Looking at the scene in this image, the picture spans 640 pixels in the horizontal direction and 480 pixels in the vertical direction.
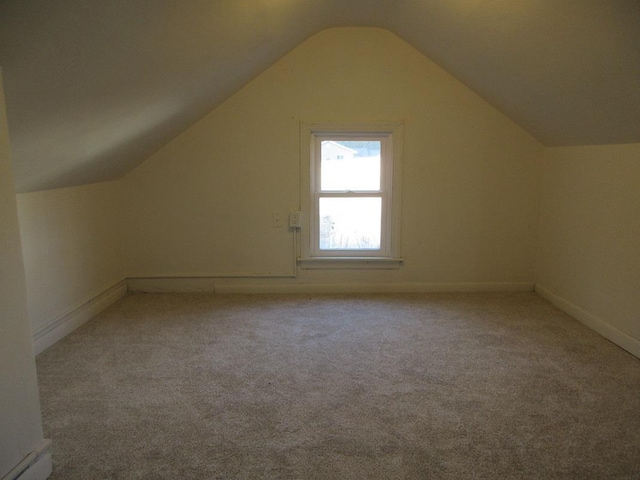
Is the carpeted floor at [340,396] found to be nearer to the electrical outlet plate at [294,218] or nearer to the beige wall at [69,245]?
the beige wall at [69,245]

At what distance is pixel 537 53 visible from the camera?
7.59 ft

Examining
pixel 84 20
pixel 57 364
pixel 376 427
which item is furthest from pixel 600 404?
pixel 57 364

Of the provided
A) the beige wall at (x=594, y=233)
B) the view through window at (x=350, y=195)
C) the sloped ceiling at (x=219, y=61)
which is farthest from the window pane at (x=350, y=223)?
the beige wall at (x=594, y=233)

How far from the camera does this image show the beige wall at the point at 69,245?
267 cm

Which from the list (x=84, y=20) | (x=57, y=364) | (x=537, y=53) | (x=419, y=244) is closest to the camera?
(x=84, y=20)

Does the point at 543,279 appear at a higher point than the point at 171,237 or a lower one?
lower

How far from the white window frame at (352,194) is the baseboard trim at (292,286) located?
19 centimetres

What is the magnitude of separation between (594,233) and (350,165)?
196cm

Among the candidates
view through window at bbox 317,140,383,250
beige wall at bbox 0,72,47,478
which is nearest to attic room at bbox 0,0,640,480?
beige wall at bbox 0,72,47,478

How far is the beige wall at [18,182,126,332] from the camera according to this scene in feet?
8.77

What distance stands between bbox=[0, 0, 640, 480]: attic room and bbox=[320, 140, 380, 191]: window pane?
153mm

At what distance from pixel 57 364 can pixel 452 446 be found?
2.21m

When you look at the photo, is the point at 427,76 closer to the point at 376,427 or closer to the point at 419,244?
the point at 419,244

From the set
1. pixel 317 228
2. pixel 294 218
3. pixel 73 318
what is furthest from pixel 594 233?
pixel 73 318
